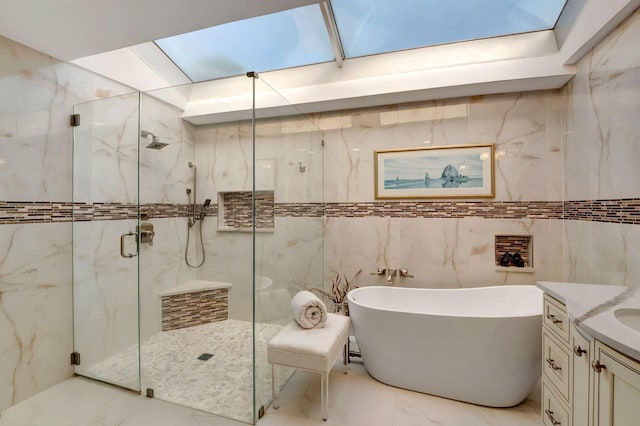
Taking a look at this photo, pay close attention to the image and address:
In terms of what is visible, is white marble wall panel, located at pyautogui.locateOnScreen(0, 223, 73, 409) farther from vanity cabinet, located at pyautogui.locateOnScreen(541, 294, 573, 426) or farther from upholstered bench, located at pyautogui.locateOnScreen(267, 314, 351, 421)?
vanity cabinet, located at pyautogui.locateOnScreen(541, 294, 573, 426)

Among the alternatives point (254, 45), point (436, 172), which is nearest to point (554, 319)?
point (436, 172)

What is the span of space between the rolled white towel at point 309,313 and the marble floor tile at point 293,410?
1.71 feet

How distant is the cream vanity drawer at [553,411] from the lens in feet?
4.12

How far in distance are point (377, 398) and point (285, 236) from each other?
1.36 meters

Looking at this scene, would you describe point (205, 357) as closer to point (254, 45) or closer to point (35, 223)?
point (35, 223)

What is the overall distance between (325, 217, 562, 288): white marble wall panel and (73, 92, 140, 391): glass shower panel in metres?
1.86

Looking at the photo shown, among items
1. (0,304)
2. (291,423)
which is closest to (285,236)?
(291,423)

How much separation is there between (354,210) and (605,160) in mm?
1880

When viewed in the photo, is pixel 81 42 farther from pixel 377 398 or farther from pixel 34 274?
pixel 377 398

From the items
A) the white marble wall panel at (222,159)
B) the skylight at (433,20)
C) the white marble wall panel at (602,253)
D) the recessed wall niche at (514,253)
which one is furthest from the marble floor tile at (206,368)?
the skylight at (433,20)

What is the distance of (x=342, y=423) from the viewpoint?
5.57ft

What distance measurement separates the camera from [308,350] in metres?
1.71

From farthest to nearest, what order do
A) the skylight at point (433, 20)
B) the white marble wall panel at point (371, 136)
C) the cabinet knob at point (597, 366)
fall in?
1. the white marble wall panel at point (371, 136)
2. the skylight at point (433, 20)
3. the cabinet knob at point (597, 366)

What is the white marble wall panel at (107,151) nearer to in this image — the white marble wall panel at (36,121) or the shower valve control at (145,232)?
the white marble wall panel at (36,121)
